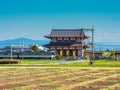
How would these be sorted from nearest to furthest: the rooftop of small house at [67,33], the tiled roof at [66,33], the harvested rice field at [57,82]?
the harvested rice field at [57,82], the rooftop of small house at [67,33], the tiled roof at [66,33]

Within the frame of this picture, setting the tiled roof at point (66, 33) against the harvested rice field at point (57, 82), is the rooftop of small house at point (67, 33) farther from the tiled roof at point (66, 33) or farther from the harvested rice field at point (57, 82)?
the harvested rice field at point (57, 82)

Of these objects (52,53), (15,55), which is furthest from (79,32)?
(15,55)

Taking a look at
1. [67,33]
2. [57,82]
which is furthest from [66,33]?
[57,82]

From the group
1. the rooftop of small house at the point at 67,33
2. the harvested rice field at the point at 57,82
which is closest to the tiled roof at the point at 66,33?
the rooftop of small house at the point at 67,33

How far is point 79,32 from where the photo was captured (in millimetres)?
106000

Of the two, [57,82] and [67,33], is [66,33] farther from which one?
[57,82]

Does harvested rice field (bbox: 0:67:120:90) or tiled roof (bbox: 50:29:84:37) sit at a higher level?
tiled roof (bbox: 50:29:84:37)

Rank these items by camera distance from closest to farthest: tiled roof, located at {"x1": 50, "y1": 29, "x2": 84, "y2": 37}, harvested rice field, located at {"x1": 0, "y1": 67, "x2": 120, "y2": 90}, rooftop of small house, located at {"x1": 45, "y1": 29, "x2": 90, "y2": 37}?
harvested rice field, located at {"x1": 0, "y1": 67, "x2": 120, "y2": 90} → rooftop of small house, located at {"x1": 45, "y1": 29, "x2": 90, "y2": 37} → tiled roof, located at {"x1": 50, "y1": 29, "x2": 84, "y2": 37}

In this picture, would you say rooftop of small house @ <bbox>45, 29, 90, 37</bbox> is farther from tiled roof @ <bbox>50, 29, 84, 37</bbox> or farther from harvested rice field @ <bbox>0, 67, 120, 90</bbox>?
harvested rice field @ <bbox>0, 67, 120, 90</bbox>

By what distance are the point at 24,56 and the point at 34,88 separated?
79656mm

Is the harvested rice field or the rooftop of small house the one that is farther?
the rooftop of small house

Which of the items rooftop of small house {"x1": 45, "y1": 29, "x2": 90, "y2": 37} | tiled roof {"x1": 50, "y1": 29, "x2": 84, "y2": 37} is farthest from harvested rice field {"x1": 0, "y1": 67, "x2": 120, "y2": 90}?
tiled roof {"x1": 50, "y1": 29, "x2": 84, "y2": 37}

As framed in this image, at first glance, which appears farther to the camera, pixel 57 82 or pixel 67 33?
pixel 67 33

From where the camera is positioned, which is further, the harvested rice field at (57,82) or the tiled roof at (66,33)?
the tiled roof at (66,33)
